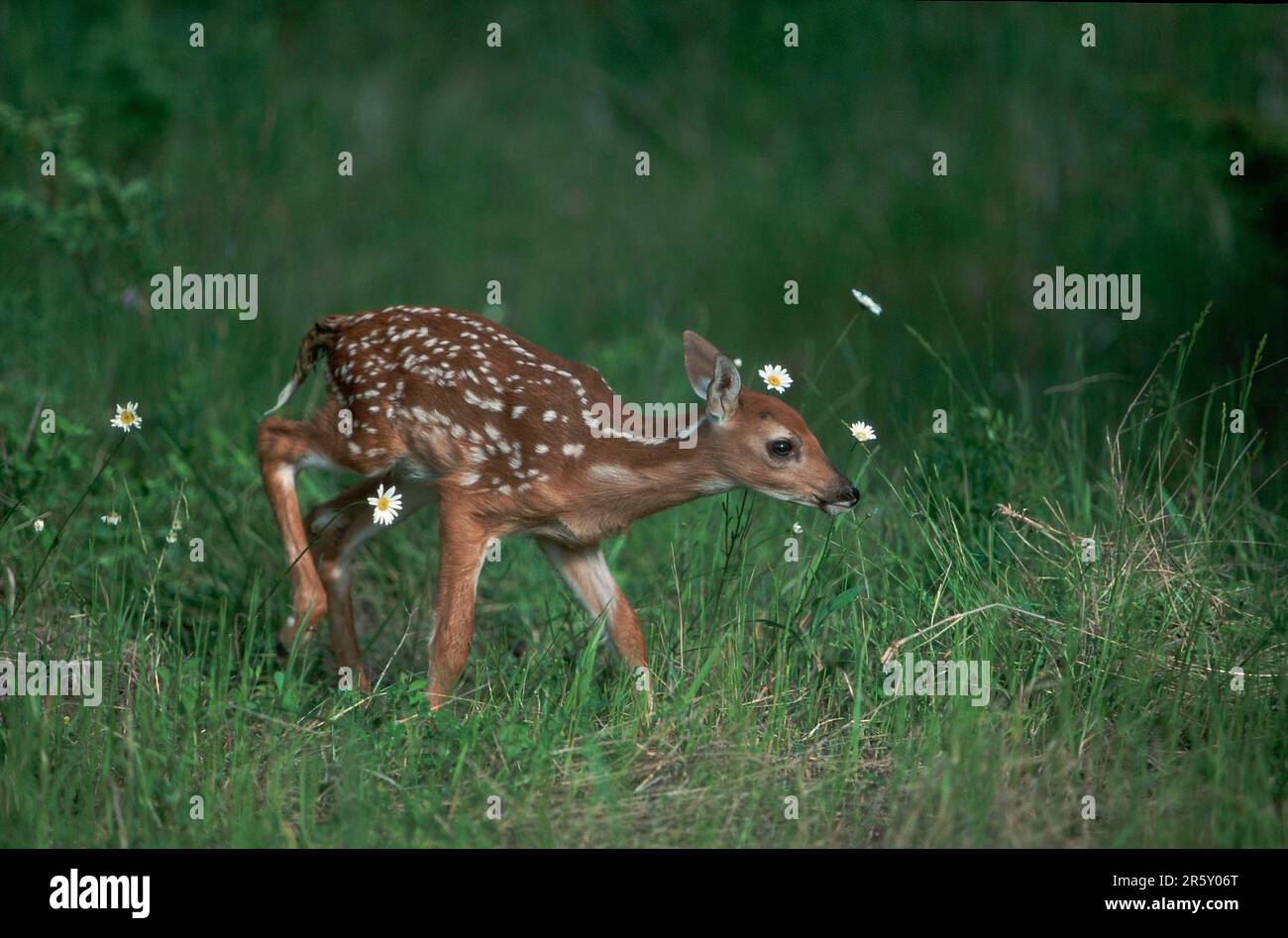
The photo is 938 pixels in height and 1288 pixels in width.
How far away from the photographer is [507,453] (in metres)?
5.86

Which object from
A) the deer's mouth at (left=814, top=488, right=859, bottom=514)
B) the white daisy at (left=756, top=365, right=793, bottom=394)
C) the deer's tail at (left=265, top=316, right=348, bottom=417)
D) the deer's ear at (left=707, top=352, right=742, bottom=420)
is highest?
the deer's tail at (left=265, top=316, right=348, bottom=417)

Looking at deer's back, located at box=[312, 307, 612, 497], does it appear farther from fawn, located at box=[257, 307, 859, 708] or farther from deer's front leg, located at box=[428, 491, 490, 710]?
deer's front leg, located at box=[428, 491, 490, 710]

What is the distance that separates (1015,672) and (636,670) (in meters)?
1.28

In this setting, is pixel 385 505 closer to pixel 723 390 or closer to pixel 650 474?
pixel 650 474

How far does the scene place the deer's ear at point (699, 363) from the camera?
227 inches

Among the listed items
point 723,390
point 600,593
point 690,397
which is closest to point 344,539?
point 600,593

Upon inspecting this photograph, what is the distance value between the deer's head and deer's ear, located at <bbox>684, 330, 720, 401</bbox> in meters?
0.05

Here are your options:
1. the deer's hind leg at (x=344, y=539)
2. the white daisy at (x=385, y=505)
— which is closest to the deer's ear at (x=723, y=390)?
the white daisy at (x=385, y=505)

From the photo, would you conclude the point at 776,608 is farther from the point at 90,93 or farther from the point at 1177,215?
the point at 90,93

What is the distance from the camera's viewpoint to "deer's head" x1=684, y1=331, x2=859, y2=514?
558 cm

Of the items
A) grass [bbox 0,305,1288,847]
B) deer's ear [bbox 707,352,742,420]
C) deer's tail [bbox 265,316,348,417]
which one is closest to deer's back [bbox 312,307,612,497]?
deer's tail [bbox 265,316,348,417]

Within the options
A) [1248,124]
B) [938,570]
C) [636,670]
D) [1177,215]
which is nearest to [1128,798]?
[938,570]

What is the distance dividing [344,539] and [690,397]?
2444mm

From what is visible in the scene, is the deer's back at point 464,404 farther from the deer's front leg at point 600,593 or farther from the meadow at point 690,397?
the meadow at point 690,397
